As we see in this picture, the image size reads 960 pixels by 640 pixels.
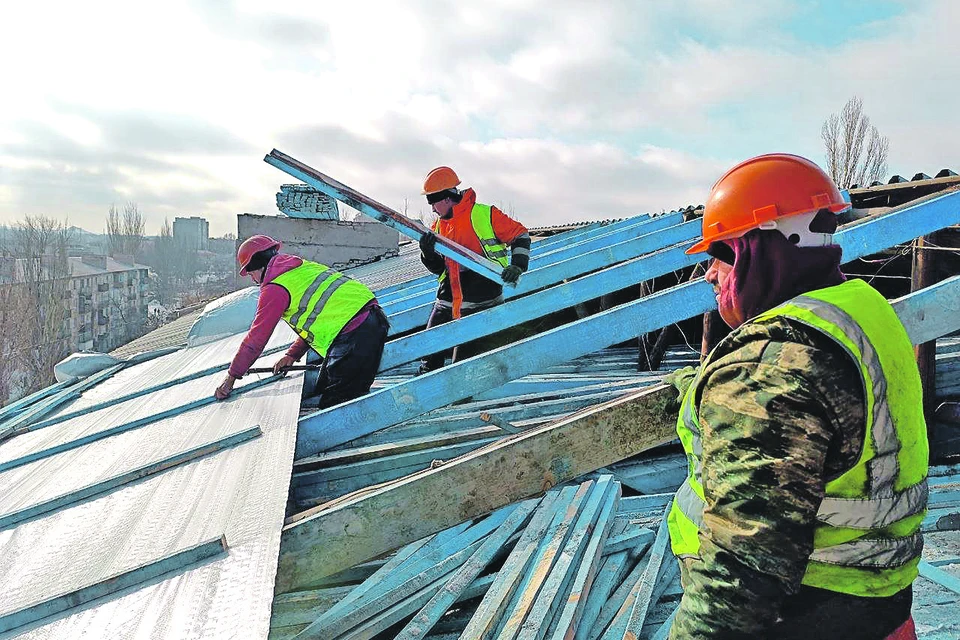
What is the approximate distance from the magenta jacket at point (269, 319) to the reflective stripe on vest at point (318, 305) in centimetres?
5

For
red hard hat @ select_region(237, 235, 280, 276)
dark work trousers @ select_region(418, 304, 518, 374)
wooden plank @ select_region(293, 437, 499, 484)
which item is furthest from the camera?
dark work trousers @ select_region(418, 304, 518, 374)

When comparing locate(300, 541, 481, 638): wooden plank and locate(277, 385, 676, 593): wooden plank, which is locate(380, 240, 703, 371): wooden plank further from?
locate(277, 385, 676, 593): wooden plank

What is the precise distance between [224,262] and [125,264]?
38182 mm

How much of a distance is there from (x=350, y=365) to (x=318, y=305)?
45 cm

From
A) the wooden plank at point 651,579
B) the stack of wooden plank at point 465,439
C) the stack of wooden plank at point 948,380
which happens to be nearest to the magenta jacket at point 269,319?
the stack of wooden plank at point 465,439

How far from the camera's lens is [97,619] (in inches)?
61.9

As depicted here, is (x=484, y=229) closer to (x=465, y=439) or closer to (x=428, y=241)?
(x=428, y=241)

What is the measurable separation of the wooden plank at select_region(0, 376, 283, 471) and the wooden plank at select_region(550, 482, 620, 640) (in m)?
2.15

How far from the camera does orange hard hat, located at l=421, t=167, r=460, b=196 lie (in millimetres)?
5070

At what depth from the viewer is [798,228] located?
4.62ft

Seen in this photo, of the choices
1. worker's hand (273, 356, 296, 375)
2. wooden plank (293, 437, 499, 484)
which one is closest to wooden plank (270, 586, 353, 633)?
wooden plank (293, 437, 499, 484)

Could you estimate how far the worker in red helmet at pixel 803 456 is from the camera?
118 cm

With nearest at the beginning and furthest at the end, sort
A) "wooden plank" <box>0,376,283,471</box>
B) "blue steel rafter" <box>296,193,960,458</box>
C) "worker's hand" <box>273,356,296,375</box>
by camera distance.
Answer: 1. "blue steel rafter" <box>296,193,960,458</box>
2. "wooden plank" <box>0,376,283,471</box>
3. "worker's hand" <box>273,356,296,375</box>

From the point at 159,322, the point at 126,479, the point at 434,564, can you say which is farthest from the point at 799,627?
the point at 159,322
